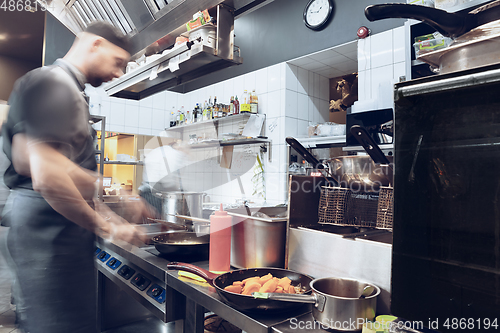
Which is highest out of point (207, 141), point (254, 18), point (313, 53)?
point (254, 18)

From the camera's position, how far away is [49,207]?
1.07 m

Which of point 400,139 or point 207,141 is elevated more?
point 207,141

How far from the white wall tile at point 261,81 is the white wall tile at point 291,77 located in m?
0.36

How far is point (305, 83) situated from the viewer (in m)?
4.25

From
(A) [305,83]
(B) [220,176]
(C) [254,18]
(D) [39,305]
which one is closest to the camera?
(D) [39,305]

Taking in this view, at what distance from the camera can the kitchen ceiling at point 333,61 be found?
3.58m

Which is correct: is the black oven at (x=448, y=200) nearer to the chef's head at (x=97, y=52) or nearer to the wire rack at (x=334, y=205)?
the wire rack at (x=334, y=205)

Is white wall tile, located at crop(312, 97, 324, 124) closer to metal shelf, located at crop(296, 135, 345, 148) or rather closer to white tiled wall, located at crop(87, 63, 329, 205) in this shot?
white tiled wall, located at crop(87, 63, 329, 205)

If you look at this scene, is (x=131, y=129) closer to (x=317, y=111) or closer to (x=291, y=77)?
(x=291, y=77)

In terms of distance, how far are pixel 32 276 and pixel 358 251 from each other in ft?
3.47

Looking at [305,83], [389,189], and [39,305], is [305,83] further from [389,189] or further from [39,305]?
[39,305]

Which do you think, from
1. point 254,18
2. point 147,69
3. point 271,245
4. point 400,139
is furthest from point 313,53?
point 400,139

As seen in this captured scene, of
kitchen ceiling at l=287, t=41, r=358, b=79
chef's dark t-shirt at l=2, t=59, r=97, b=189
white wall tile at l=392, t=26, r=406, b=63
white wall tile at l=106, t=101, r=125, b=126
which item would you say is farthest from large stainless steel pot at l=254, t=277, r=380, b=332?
white wall tile at l=106, t=101, r=125, b=126

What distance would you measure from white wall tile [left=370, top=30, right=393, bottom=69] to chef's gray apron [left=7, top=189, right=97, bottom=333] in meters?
3.02
